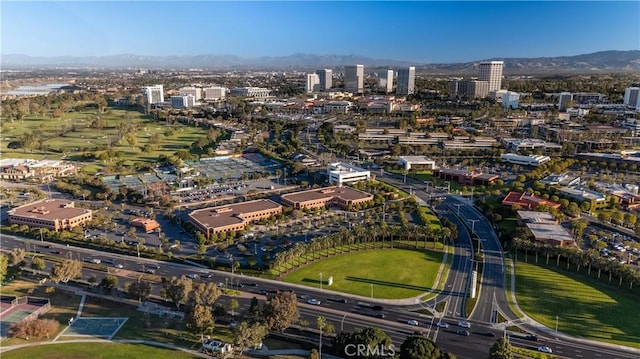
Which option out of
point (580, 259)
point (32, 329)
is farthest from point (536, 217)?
point (32, 329)

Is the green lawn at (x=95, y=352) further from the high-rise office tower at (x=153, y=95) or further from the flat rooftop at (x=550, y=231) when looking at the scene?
the high-rise office tower at (x=153, y=95)

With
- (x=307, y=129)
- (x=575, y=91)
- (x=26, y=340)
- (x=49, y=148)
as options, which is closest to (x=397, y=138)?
(x=307, y=129)

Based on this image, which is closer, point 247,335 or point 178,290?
point 247,335

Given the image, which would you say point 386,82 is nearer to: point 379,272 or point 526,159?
point 526,159

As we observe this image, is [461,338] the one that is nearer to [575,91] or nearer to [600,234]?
[600,234]

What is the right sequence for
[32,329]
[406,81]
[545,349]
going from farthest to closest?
1. [406,81]
2. [32,329]
3. [545,349]

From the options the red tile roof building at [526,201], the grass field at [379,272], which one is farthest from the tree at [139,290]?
the red tile roof building at [526,201]

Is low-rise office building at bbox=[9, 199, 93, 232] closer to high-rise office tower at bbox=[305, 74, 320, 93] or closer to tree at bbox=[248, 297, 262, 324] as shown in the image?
tree at bbox=[248, 297, 262, 324]

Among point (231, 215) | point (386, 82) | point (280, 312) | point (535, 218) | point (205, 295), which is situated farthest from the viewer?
point (386, 82)
